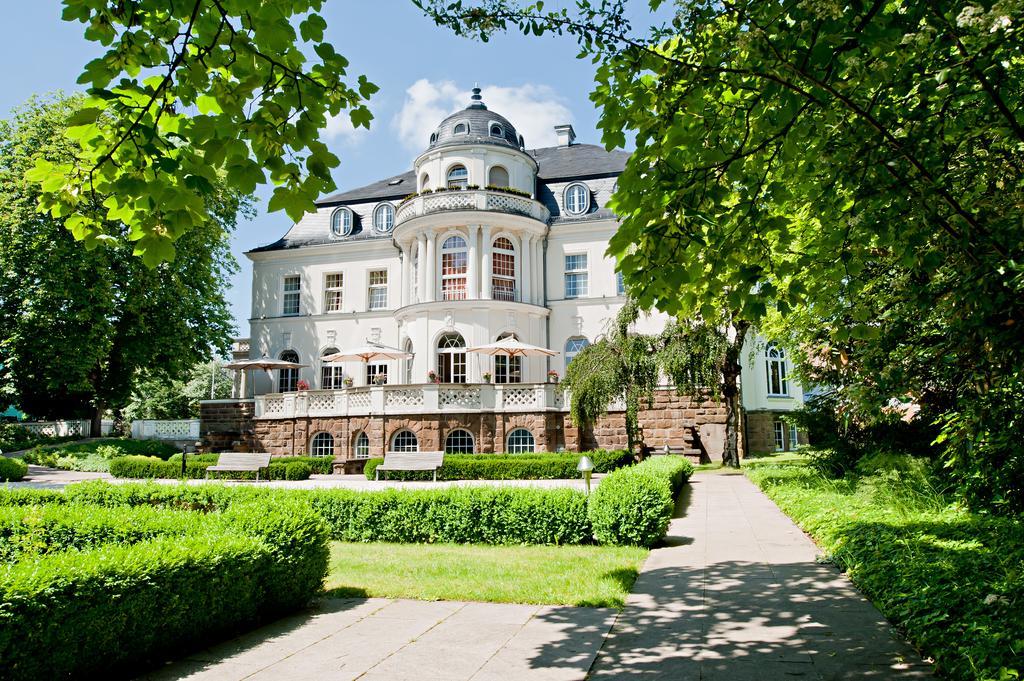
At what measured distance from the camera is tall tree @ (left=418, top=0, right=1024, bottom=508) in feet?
14.7

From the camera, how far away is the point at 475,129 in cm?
3139

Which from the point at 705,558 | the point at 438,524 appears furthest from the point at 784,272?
the point at 438,524

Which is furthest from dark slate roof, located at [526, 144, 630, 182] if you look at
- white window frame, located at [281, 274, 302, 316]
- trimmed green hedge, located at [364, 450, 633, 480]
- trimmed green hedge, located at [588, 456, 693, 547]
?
trimmed green hedge, located at [588, 456, 693, 547]

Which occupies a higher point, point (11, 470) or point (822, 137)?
point (822, 137)

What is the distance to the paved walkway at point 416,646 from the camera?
4.91m

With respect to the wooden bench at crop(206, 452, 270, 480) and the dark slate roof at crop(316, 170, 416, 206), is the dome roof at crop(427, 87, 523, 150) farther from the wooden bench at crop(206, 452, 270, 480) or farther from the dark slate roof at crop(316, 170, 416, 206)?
the wooden bench at crop(206, 452, 270, 480)

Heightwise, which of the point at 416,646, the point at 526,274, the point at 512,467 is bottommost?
the point at 416,646

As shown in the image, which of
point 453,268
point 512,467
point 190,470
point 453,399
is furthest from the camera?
point 453,268

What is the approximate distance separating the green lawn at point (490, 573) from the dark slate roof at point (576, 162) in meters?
25.1

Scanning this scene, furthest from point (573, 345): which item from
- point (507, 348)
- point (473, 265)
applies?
point (507, 348)

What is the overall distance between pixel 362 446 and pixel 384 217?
42.1ft

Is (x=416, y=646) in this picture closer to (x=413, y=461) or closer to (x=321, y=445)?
(x=413, y=461)

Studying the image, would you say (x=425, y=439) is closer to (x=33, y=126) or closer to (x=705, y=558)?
(x=705, y=558)

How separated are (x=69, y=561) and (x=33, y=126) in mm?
31677
